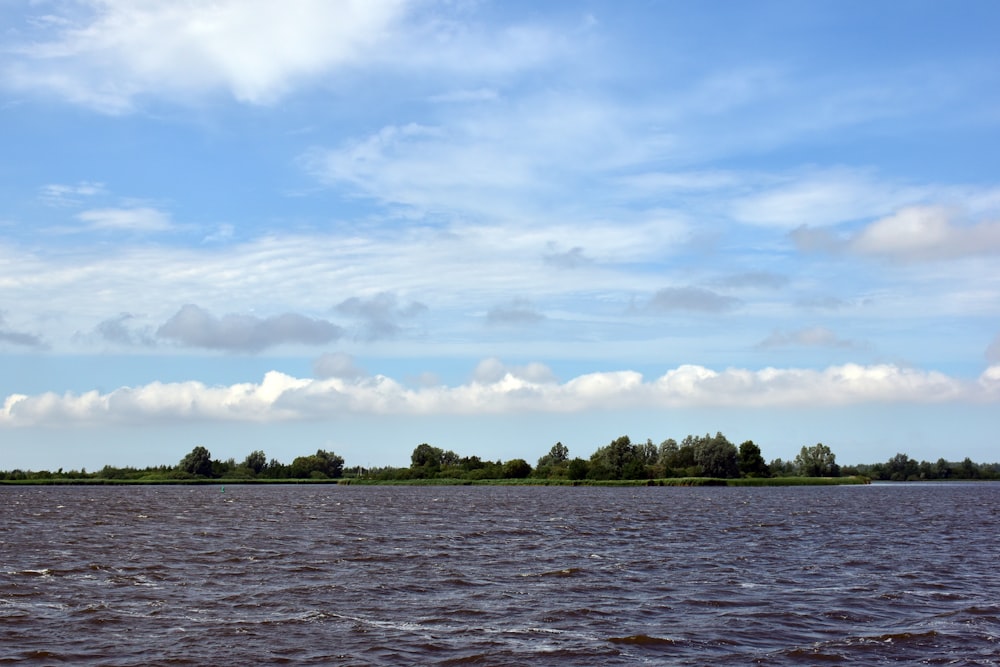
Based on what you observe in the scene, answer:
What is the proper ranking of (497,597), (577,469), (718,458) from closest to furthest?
(497,597) < (718,458) < (577,469)

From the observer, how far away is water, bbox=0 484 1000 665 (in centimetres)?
2111

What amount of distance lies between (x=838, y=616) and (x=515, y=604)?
9041 millimetres

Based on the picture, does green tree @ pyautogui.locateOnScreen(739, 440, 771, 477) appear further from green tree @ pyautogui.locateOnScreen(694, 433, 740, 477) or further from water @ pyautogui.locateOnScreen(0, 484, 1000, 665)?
water @ pyautogui.locateOnScreen(0, 484, 1000, 665)

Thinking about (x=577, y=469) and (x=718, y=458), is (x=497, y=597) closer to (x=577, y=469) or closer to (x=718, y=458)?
(x=718, y=458)

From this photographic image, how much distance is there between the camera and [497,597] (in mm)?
28672

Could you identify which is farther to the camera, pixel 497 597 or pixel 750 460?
pixel 750 460

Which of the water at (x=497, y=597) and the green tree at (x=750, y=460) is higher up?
the green tree at (x=750, y=460)

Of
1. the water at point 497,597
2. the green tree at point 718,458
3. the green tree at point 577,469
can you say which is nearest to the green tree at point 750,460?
the green tree at point 718,458

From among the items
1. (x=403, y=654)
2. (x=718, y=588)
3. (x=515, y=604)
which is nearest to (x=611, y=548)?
(x=718, y=588)

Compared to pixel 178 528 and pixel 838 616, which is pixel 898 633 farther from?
pixel 178 528

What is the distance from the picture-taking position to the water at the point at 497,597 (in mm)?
→ 21109

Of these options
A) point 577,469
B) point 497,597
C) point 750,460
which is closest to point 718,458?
point 750,460

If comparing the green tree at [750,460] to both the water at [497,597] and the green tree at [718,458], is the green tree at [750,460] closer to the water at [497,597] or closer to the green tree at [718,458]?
the green tree at [718,458]

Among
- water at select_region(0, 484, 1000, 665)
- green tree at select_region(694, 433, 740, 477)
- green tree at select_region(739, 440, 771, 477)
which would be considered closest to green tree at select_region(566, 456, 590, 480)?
green tree at select_region(694, 433, 740, 477)
